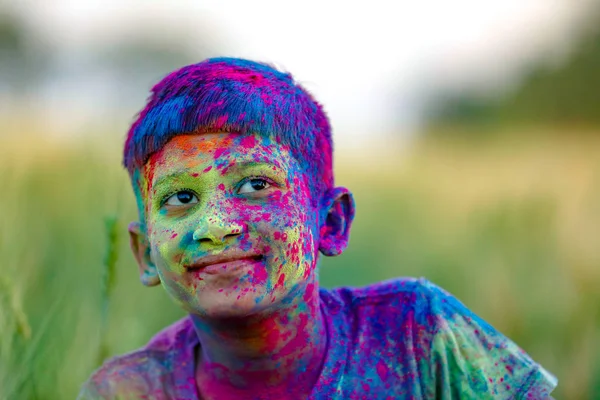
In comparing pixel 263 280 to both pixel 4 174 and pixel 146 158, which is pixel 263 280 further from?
pixel 4 174

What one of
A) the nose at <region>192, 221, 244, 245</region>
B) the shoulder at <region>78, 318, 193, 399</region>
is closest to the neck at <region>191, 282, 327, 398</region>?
the shoulder at <region>78, 318, 193, 399</region>

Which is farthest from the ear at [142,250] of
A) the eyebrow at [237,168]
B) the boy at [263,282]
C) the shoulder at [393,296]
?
the shoulder at [393,296]

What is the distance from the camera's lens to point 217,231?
5.55ft

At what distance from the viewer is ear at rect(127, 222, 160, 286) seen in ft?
6.63

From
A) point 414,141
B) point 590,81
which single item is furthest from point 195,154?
point 590,81

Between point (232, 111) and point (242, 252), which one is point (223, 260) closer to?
point (242, 252)

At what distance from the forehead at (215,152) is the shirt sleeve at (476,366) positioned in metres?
0.55

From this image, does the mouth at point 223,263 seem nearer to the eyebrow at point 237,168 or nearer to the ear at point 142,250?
the eyebrow at point 237,168

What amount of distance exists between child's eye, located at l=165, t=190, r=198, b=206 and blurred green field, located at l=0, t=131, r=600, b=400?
7.6 inches

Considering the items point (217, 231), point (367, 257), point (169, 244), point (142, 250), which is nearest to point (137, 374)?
point (142, 250)

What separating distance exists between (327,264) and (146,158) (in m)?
2.57

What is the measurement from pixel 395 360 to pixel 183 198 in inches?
24.6

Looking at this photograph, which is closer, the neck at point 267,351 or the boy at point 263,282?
the boy at point 263,282

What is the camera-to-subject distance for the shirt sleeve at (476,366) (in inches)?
75.4
